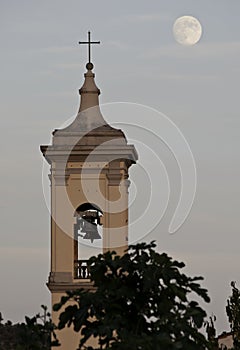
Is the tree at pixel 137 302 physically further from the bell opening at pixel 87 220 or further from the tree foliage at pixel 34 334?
the bell opening at pixel 87 220

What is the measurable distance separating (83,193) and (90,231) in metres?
0.73

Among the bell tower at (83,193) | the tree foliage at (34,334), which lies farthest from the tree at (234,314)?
the tree foliage at (34,334)

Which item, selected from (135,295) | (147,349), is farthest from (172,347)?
(135,295)

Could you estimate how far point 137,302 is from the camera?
11266mm

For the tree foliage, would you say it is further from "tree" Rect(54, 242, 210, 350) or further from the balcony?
the balcony

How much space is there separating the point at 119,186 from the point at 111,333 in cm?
1586

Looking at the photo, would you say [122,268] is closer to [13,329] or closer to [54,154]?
[13,329]

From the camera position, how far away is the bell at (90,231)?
87.7ft

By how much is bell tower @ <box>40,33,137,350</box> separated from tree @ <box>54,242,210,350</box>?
14.8m

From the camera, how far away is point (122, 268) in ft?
37.2

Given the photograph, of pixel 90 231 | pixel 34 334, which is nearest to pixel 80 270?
pixel 90 231

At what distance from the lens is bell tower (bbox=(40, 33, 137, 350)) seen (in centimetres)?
2645

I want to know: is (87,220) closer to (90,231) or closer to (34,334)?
(90,231)

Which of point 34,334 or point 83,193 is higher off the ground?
point 83,193
